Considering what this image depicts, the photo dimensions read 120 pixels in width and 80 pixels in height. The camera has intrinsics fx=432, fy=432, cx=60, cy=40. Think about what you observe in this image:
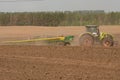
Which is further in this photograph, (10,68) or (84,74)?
(10,68)

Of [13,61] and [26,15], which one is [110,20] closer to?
[26,15]

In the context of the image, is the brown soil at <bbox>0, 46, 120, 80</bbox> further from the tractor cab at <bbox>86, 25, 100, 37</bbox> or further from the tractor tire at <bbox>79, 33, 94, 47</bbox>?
the tractor cab at <bbox>86, 25, 100, 37</bbox>

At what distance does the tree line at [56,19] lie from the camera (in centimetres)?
6700

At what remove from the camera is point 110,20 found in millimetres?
67688

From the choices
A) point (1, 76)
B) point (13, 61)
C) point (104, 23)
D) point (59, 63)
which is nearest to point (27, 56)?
point (13, 61)

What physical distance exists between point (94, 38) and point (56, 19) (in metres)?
43.4

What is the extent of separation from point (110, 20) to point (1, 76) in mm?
56377

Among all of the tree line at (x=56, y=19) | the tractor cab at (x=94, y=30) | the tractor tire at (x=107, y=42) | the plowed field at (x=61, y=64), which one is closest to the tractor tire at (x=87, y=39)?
the tractor cab at (x=94, y=30)

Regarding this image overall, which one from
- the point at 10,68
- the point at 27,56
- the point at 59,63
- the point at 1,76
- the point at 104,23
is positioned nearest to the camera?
the point at 1,76

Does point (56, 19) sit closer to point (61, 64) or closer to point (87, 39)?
point (87, 39)

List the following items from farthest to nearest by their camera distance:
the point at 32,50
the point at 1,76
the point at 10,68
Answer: the point at 32,50 < the point at 10,68 < the point at 1,76

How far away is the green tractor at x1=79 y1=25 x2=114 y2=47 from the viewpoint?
76.9 feet

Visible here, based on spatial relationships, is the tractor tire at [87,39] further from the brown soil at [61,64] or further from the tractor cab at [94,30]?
the brown soil at [61,64]

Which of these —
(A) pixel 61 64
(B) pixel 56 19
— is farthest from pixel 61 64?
(B) pixel 56 19
